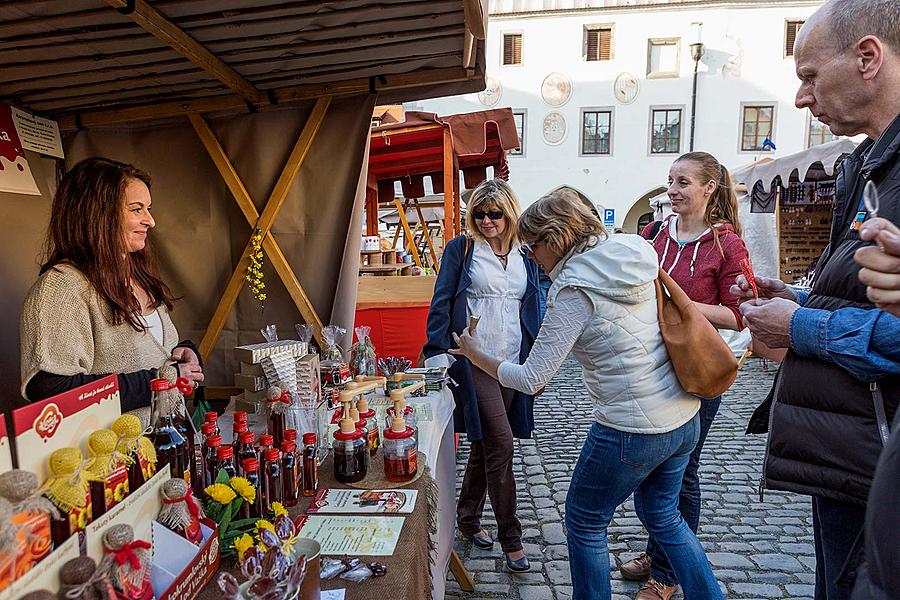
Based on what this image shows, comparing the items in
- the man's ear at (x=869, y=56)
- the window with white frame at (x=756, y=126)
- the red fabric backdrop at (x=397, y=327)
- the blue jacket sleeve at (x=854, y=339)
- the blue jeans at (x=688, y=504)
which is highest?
the window with white frame at (x=756, y=126)

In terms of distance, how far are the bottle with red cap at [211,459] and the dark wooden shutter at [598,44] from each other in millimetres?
21496

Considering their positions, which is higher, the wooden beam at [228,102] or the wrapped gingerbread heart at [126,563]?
the wooden beam at [228,102]

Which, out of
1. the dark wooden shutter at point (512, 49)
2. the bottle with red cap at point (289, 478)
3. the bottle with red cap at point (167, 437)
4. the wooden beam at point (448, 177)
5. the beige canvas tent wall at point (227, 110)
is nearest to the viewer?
the bottle with red cap at point (167, 437)

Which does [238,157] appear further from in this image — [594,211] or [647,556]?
[647,556]

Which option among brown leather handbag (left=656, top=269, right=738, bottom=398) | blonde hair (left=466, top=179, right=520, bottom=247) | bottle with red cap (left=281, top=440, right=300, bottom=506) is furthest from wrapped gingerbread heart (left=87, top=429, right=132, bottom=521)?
blonde hair (left=466, top=179, right=520, bottom=247)

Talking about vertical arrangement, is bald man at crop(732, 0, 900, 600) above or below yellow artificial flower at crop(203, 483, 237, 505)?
above

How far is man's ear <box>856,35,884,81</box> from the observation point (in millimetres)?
1293

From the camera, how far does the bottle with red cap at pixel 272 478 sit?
1.45m

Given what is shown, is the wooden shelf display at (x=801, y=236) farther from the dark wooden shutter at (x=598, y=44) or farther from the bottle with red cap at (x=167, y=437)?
the dark wooden shutter at (x=598, y=44)

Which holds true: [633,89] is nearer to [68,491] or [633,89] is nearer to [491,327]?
[491,327]

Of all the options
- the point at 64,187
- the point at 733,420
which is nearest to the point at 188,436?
the point at 64,187

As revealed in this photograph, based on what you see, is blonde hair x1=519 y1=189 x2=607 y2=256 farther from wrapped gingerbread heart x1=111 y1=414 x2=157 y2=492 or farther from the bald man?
wrapped gingerbread heart x1=111 y1=414 x2=157 y2=492

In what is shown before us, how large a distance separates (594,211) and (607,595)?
1504 mm

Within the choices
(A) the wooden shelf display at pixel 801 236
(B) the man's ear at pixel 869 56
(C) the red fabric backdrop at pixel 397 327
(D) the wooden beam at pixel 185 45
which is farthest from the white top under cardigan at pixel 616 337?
(A) the wooden shelf display at pixel 801 236
